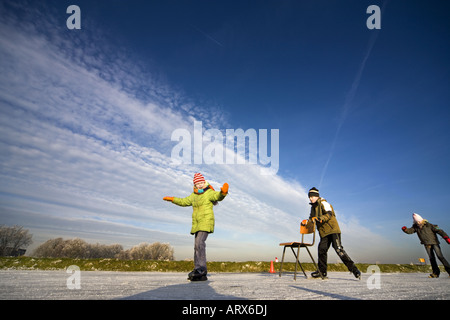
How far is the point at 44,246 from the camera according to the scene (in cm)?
3916

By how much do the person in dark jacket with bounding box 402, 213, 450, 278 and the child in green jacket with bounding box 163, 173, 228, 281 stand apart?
7678 mm

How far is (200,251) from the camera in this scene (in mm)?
5301

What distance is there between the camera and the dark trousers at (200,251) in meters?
5.18

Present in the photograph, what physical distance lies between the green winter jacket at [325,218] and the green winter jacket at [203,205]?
2890 millimetres

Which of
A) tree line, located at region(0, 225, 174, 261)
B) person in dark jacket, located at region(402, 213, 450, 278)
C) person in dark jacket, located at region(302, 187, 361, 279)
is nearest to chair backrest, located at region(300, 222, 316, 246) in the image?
person in dark jacket, located at region(302, 187, 361, 279)

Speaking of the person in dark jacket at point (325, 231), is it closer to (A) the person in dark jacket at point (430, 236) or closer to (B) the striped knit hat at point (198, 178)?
(B) the striped knit hat at point (198, 178)

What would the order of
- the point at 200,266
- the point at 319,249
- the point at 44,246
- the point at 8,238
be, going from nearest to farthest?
the point at 200,266 → the point at 319,249 → the point at 8,238 → the point at 44,246

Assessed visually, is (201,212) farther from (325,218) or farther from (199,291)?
(325,218)

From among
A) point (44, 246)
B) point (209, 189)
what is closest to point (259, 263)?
point (209, 189)
